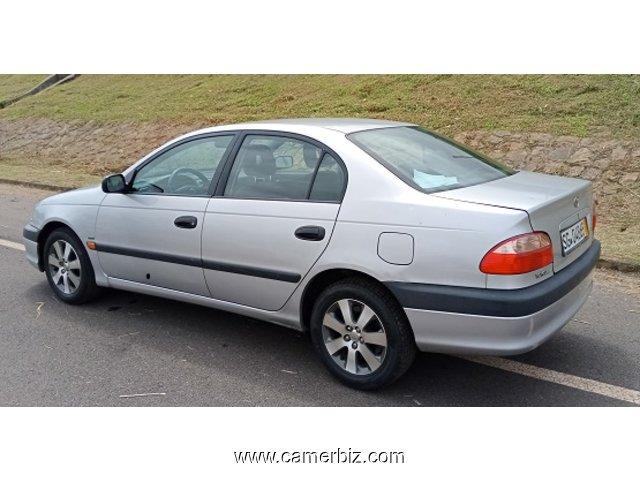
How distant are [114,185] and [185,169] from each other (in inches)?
23.1

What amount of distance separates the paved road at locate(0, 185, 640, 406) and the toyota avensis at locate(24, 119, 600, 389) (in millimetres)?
295

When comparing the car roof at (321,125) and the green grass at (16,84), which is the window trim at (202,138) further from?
the green grass at (16,84)

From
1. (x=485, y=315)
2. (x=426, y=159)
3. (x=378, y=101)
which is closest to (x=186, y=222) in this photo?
(x=426, y=159)

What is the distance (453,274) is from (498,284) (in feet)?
0.75

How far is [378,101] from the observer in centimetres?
1153

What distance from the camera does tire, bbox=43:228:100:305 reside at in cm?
471

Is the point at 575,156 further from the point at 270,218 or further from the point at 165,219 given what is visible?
the point at 165,219

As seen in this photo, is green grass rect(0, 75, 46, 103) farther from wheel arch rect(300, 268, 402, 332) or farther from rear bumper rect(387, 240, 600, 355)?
rear bumper rect(387, 240, 600, 355)

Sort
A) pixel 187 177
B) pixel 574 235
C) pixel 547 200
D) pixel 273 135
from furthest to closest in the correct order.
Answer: pixel 187 177, pixel 273 135, pixel 574 235, pixel 547 200

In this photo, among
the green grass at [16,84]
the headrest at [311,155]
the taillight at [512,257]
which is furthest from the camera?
the green grass at [16,84]

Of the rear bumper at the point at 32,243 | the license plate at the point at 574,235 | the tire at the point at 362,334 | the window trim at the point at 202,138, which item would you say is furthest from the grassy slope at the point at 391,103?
the rear bumper at the point at 32,243

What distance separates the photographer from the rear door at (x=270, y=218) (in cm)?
344

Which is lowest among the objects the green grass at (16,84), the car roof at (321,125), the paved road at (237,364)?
the paved road at (237,364)

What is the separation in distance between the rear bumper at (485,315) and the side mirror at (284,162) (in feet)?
3.79
